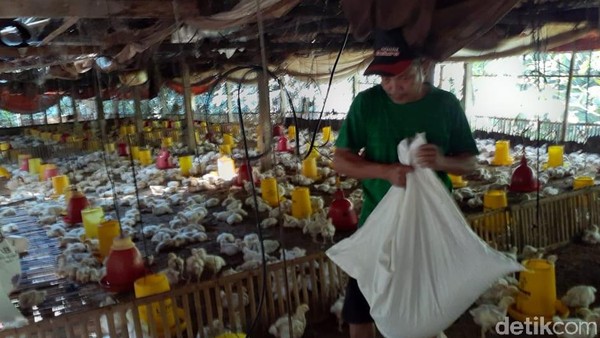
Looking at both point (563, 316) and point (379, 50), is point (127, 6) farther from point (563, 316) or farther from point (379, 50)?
point (563, 316)

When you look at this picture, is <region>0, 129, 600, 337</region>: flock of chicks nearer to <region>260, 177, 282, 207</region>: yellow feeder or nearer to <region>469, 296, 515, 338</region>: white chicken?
<region>469, 296, 515, 338</region>: white chicken

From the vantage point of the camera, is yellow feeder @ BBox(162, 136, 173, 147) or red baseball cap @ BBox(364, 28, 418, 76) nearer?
red baseball cap @ BBox(364, 28, 418, 76)

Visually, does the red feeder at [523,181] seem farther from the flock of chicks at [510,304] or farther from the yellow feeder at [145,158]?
the yellow feeder at [145,158]

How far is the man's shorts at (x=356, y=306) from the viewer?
1.46 m

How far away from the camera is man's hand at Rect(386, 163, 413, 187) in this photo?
1.27 metres

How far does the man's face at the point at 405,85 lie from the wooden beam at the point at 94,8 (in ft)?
5.45

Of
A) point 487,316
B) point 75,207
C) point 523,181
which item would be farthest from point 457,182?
point 75,207

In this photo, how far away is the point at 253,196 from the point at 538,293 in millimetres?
1399

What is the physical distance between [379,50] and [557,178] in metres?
4.82

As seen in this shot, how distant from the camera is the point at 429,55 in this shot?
62.9 inches

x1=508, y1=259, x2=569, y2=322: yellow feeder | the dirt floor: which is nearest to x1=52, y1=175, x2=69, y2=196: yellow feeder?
the dirt floor

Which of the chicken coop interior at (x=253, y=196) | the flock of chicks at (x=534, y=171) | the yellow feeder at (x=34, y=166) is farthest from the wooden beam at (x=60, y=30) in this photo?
the yellow feeder at (x=34, y=166)

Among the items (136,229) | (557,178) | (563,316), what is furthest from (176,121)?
(563,316)

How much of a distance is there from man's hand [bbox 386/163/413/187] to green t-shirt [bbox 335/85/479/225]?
0.33 feet
